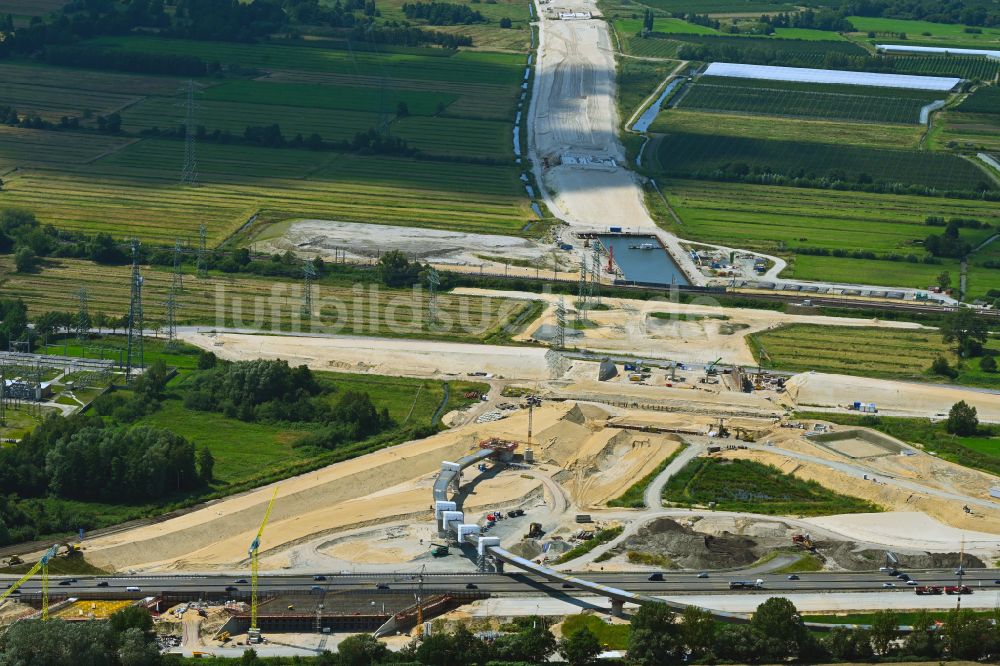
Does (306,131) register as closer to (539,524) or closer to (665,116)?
(665,116)

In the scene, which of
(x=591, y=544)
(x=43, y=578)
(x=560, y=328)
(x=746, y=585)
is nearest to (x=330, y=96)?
(x=560, y=328)

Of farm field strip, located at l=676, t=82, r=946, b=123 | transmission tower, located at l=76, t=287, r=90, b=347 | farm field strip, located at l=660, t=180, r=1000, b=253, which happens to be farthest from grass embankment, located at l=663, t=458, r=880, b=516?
farm field strip, located at l=676, t=82, r=946, b=123

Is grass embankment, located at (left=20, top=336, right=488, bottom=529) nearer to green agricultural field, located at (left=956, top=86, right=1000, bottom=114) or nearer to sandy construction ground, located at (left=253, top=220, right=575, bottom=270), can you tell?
sandy construction ground, located at (left=253, top=220, right=575, bottom=270)

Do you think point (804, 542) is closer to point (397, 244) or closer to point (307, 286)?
point (307, 286)

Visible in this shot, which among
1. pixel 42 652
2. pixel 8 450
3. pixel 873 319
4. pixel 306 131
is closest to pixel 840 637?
pixel 42 652

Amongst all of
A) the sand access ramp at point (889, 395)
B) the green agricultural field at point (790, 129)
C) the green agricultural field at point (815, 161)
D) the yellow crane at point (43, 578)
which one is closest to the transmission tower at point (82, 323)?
the yellow crane at point (43, 578)

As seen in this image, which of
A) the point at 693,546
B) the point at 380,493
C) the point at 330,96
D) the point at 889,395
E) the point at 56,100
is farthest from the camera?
the point at 330,96

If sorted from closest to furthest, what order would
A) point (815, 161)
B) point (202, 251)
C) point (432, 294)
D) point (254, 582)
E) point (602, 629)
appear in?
point (602, 629), point (254, 582), point (432, 294), point (202, 251), point (815, 161)
